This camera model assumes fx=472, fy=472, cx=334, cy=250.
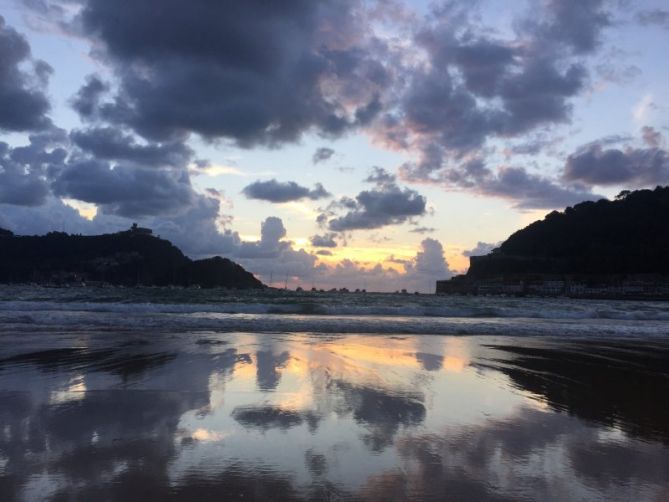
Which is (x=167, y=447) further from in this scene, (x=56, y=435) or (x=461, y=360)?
(x=461, y=360)

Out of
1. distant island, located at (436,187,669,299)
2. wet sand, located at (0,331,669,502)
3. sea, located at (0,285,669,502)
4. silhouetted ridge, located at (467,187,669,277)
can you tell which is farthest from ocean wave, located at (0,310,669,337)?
silhouetted ridge, located at (467,187,669,277)

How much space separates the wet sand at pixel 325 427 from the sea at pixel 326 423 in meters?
0.03

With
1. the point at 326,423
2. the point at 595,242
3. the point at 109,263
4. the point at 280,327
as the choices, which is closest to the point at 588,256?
the point at 595,242

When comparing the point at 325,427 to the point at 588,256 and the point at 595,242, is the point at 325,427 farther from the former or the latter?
the point at 595,242

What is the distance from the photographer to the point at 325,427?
6.17 m

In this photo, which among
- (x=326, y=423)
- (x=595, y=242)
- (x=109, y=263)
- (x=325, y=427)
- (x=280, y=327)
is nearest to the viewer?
(x=325, y=427)

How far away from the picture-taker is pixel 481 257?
13762 centimetres

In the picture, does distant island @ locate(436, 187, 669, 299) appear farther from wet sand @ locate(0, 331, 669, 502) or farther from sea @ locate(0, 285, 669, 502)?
wet sand @ locate(0, 331, 669, 502)

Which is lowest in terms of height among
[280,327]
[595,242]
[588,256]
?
[280,327]

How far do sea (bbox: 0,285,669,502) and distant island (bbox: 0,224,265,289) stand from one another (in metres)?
130

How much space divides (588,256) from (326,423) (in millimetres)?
118115

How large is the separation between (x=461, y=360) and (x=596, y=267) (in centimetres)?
10875

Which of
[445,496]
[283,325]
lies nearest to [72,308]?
[283,325]

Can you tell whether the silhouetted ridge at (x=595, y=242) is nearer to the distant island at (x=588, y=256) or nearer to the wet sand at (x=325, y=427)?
the distant island at (x=588, y=256)
